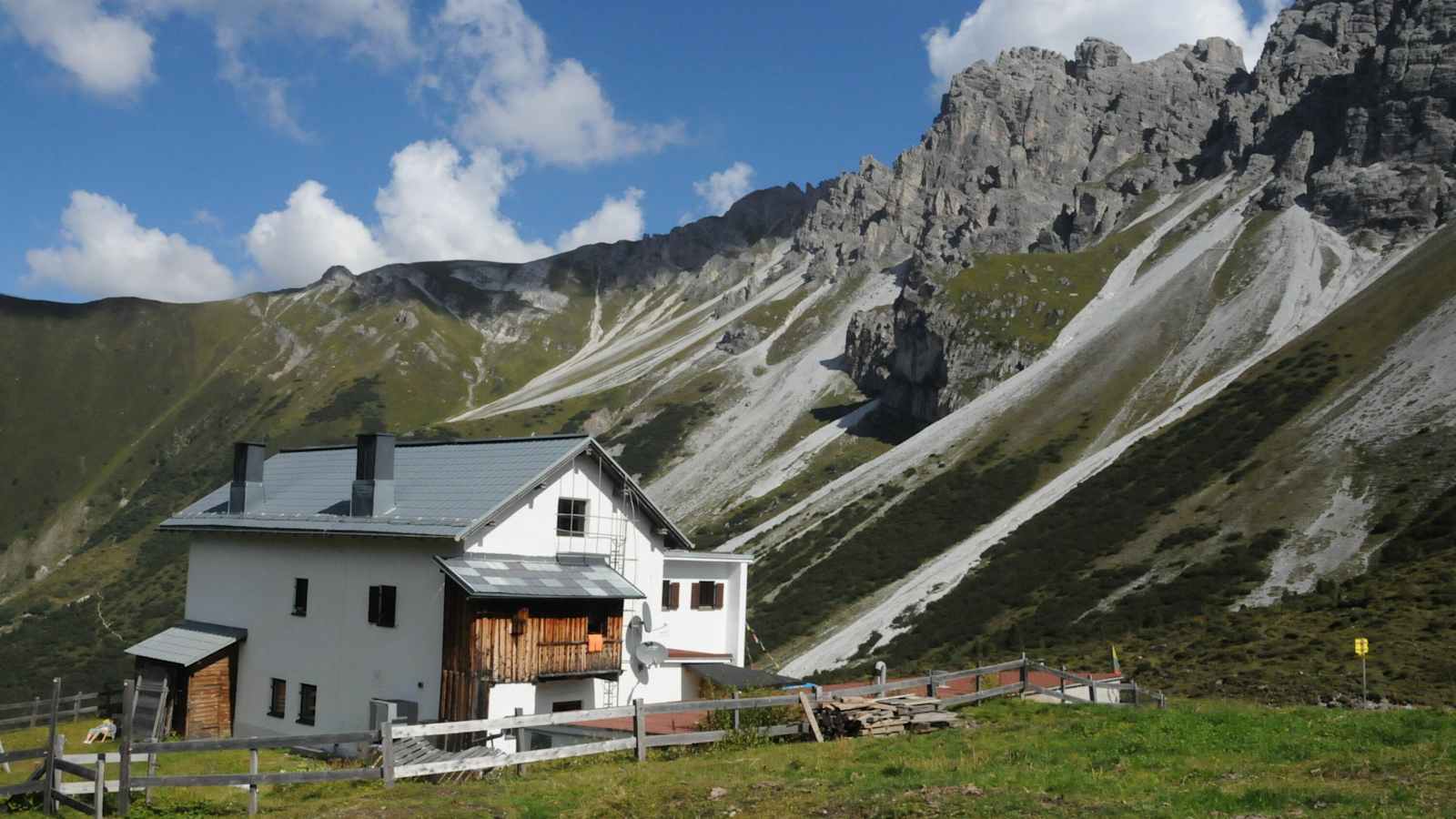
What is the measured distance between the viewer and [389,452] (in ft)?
115

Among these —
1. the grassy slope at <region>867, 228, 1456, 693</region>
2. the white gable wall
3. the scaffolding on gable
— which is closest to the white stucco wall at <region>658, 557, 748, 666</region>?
the white gable wall

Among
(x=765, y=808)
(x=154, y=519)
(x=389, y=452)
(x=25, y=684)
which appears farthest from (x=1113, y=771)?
(x=154, y=519)

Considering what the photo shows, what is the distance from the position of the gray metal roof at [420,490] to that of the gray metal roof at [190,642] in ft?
11.6

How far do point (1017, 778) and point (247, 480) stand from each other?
32482mm

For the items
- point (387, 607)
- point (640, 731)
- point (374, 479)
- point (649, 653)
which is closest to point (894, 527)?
point (649, 653)

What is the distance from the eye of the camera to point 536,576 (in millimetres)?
31781

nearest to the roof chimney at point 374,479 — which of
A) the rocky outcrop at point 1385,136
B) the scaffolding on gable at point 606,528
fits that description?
the scaffolding on gable at point 606,528

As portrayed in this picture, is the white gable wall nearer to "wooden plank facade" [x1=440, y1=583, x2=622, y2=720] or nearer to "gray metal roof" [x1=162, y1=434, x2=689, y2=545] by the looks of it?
"gray metal roof" [x1=162, y1=434, x2=689, y2=545]

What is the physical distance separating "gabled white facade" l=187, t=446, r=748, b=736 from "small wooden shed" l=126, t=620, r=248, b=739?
378 mm

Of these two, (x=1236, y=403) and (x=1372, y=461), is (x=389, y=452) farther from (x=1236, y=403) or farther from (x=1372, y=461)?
(x=1236, y=403)

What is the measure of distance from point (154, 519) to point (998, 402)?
124 metres

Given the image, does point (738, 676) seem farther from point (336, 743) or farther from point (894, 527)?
point (894, 527)

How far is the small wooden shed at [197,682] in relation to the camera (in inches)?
1454

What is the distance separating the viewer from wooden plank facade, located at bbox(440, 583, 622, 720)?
2975 centimetres
